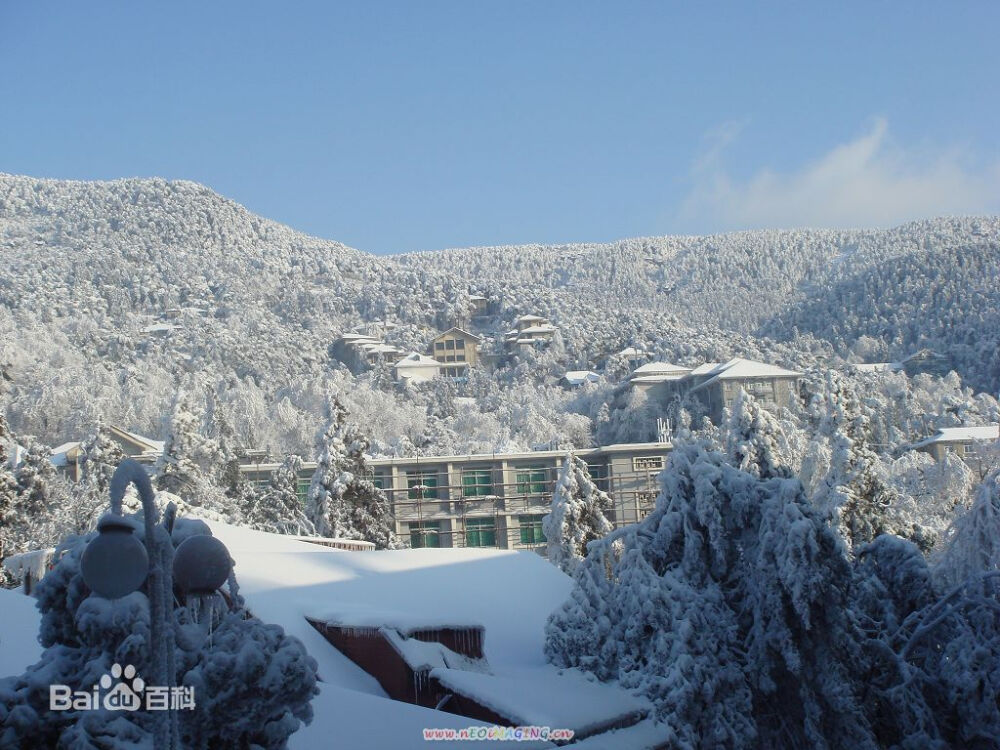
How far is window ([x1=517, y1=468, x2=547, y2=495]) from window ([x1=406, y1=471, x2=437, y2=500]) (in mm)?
4611

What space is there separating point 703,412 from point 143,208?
411ft

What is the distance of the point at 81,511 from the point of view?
3159 cm

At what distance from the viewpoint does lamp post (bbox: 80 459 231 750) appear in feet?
16.6

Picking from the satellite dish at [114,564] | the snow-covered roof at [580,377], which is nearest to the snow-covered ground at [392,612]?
the satellite dish at [114,564]

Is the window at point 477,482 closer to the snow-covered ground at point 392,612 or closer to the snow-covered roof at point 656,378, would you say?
the snow-covered roof at point 656,378

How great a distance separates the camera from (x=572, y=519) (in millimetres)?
36500

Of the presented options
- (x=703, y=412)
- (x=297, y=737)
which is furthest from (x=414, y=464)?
(x=297, y=737)

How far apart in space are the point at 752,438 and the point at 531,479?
28005 millimetres

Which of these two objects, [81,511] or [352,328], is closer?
[81,511]

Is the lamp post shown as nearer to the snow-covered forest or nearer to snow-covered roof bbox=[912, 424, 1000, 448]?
the snow-covered forest

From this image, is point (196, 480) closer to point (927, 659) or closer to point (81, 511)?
point (81, 511)

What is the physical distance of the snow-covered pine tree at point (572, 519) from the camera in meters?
A: 36.0

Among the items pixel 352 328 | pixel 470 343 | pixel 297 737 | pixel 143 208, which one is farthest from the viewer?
pixel 143 208

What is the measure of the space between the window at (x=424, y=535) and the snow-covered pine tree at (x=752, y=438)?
25.0 metres
